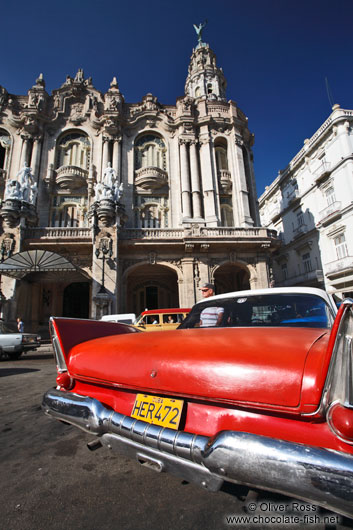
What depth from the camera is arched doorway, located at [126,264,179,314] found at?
1839cm

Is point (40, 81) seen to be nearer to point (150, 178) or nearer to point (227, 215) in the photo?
point (150, 178)

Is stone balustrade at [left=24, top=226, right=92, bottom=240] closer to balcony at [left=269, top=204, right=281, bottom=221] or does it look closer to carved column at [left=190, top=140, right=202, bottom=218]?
carved column at [left=190, top=140, right=202, bottom=218]

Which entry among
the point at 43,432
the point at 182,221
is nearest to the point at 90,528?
the point at 43,432

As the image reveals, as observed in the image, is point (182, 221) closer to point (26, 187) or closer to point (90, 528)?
point (26, 187)

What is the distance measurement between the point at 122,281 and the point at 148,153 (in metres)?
11.3

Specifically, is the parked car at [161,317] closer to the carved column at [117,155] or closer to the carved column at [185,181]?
the carved column at [185,181]

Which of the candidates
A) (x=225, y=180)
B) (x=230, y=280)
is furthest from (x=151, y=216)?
(x=230, y=280)

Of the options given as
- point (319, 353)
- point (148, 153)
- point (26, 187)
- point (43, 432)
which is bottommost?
point (43, 432)

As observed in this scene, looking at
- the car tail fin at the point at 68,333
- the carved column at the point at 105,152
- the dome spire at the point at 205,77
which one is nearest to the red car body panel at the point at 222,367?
the car tail fin at the point at 68,333

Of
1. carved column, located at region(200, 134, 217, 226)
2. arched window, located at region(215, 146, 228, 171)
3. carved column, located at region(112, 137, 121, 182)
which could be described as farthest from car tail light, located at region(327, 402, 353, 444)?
arched window, located at region(215, 146, 228, 171)

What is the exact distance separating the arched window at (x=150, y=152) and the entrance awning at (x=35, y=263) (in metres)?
10.5

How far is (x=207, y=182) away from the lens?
19.0m

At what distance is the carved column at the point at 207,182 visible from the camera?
18109mm

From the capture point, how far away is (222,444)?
112 cm
